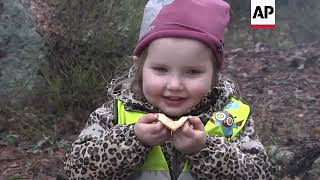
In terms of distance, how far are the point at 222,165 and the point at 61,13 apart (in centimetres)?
331

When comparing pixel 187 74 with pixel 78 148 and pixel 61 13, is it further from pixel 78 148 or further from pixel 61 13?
pixel 61 13

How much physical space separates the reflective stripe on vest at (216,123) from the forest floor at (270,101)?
1741 millimetres

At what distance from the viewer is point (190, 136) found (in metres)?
2.16

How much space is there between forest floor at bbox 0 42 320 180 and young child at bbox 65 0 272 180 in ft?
5.89

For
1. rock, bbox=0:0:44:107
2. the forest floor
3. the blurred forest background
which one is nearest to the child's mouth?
the forest floor

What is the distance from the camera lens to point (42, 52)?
5270mm

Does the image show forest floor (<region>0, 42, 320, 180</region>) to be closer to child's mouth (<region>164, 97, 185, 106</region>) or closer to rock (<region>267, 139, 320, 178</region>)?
rock (<region>267, 139, 320, 178</region>)

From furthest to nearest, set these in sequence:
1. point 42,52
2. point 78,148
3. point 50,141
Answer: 1. point 42,52
2. point 50,141
3. point 78,148

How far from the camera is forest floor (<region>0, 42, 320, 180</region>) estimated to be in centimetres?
442

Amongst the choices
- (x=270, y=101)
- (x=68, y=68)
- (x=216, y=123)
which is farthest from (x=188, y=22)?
(x=270, y=101)

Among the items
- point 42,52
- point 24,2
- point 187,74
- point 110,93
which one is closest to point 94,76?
point 42,52

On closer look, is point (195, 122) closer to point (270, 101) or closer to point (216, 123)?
point (216, 123)

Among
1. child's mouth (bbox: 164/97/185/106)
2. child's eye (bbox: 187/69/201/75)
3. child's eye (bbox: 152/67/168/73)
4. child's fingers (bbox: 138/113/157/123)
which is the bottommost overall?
child's fingers (bbox: 138/113/157/123)

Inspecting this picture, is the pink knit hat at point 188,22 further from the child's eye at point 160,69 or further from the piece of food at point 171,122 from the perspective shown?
the piece of food at point 171,122
